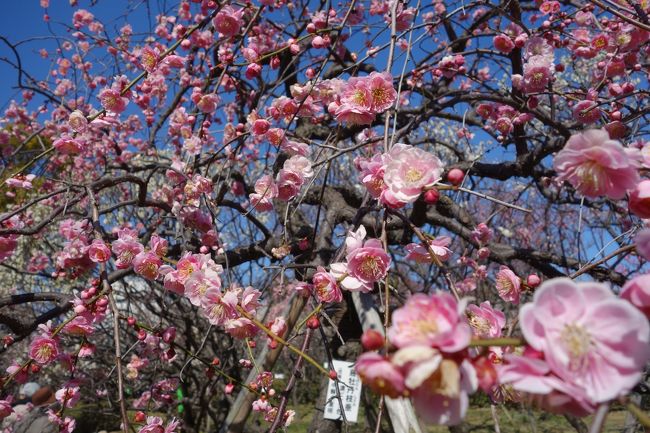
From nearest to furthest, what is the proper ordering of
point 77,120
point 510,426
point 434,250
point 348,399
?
point 434,250 → point 77,120 → point 348,399 → point 510,426

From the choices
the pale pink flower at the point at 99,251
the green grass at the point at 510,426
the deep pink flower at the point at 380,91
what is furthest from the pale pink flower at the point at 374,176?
the green grass at the point at 510,426

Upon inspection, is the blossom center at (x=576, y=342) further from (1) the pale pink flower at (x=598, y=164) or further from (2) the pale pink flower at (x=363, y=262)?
(2) the pale pink flower at (x=363, y=262)

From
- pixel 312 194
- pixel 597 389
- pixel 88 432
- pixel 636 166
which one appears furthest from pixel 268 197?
pixel 88 432

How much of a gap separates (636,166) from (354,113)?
2.69 ft

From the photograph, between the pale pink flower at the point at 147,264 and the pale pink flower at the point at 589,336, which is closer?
the pale pink flower at the point at 589,336

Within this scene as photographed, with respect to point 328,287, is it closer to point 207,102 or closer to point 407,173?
point 407,173

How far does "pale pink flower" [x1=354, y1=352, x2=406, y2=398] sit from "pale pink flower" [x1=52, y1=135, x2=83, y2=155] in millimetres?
1871

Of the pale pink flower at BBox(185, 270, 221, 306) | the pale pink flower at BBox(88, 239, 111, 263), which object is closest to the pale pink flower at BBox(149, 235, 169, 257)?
the pale pink flower at BBox(88, 239, 111, 263)

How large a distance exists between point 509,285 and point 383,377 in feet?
3.55

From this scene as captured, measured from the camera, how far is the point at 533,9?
11.8 feet

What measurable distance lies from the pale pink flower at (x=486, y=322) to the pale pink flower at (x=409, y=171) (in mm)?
310

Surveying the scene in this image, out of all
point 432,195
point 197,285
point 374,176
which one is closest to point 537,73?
point 374,176

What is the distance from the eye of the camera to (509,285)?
4.87ft

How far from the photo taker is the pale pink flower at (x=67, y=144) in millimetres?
1959
